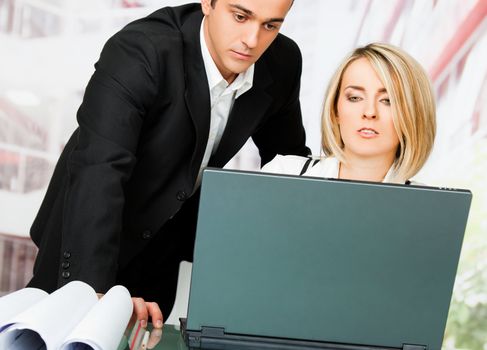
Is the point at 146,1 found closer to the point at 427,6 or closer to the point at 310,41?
the point at 310,41

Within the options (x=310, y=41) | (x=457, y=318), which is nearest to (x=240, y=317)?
(x=310, y=41)

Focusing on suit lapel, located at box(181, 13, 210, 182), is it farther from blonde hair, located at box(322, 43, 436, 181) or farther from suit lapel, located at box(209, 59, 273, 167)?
blonde hair, located at box(322, 43, 436, 181)

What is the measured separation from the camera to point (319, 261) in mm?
1472

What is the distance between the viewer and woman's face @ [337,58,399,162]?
2.27 m

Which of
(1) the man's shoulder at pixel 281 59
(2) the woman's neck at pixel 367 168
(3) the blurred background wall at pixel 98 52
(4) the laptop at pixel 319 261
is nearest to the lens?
Result: (4) the laptop at pixel 319 261

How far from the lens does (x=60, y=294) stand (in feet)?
4.56

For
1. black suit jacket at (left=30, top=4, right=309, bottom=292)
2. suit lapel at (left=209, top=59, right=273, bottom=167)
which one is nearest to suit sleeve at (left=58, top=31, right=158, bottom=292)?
black suit jacket at (left=30, top=4, right=309, bottom=292)

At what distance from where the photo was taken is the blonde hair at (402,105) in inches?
88.4

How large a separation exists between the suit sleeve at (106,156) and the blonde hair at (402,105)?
0.54 metres

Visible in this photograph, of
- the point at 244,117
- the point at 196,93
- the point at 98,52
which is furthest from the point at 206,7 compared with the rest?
the point at 98,52

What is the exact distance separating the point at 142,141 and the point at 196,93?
0.21 meters

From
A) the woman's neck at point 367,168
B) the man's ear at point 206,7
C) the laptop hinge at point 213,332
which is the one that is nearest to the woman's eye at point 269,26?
the man's ear at point 206,7

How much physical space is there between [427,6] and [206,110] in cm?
Result: 178

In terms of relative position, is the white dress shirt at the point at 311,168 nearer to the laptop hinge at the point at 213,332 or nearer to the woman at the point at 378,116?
the woman at the point at 378,116
